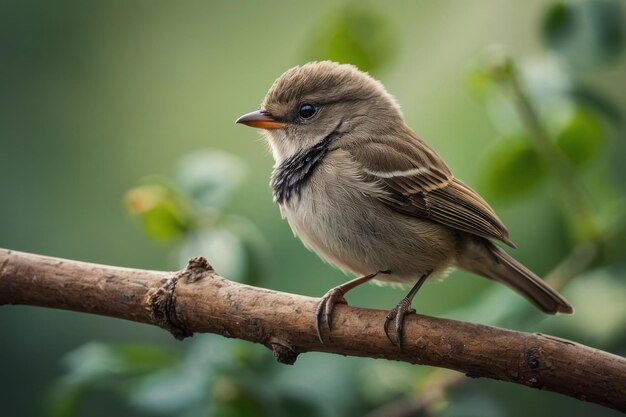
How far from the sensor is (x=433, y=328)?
263 centimetres

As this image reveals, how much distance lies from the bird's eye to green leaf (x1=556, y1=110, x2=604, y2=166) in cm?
105

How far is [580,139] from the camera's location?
331 centimetres

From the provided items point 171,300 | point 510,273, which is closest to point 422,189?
point 510,273

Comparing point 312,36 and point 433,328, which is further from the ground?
point 312,36

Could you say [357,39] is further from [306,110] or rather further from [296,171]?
[296,171]

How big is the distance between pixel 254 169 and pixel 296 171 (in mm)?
1081

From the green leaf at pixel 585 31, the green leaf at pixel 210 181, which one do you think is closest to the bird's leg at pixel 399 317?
the green leaf at pixel 210 181

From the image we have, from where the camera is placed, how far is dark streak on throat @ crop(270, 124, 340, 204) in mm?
3260

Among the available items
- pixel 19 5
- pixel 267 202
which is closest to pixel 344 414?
pixel 267 202

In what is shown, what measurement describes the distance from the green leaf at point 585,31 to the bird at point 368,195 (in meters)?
0.68

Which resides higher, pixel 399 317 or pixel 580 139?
pixel 580 139

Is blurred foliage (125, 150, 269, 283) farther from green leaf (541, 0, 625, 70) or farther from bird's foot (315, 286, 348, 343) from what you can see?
green leaf (541, 0, 625, 70)

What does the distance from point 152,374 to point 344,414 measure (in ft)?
2.56

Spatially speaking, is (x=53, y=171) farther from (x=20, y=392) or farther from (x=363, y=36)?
(x=363, y=36)
